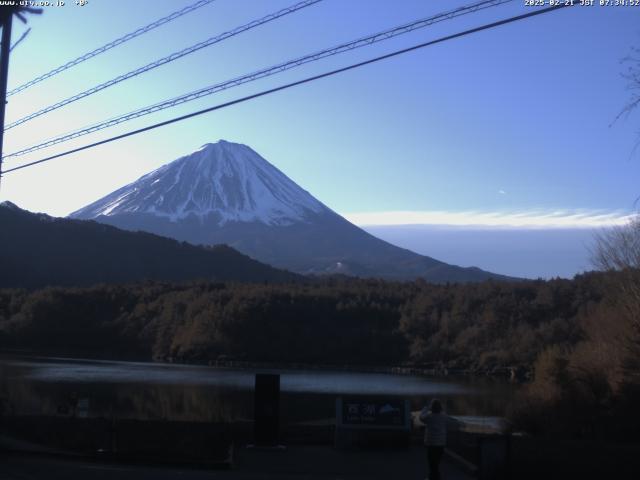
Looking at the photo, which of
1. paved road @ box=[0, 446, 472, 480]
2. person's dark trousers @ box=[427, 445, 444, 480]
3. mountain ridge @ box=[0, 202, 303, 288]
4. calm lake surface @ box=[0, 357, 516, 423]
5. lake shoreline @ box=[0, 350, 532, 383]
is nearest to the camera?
person's dark trousers @ box=[427, 445, 444, 480]

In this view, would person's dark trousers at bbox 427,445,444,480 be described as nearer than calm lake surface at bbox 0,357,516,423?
Yes

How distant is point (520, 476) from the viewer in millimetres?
14078

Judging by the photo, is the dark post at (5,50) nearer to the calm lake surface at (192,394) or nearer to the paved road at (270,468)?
the paved road at (270,468)

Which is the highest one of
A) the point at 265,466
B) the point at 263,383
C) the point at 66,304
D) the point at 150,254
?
the point at 150,254

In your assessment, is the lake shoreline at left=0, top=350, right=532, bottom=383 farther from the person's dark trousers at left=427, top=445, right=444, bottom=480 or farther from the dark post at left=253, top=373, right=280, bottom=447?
the person's dark trousers at left=427, top=445, right=444, bottom=480

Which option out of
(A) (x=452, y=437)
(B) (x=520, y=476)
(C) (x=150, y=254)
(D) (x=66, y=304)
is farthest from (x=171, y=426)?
(C) (x=150, y=254)

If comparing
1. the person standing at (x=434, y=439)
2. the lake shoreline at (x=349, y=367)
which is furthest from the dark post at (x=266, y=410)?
the lake shoreline at (x=349, y=367)

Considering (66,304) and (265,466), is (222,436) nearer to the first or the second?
(265,466)

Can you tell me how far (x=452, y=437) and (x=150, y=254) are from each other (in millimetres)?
116474

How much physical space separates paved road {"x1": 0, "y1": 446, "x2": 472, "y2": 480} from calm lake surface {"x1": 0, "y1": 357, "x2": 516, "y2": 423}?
30.9 feet

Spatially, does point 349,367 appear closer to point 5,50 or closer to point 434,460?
point 5,50

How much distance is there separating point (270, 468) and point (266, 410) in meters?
1.60

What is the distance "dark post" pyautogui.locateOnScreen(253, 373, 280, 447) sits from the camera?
16.4m

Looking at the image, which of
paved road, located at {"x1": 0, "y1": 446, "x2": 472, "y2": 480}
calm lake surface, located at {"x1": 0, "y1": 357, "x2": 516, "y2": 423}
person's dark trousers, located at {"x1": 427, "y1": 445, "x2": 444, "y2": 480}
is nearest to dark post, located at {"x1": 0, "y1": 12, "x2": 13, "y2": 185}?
paved road, located at {"x1": 0, "y1": 446, "x2": 472, "y2": 480}
